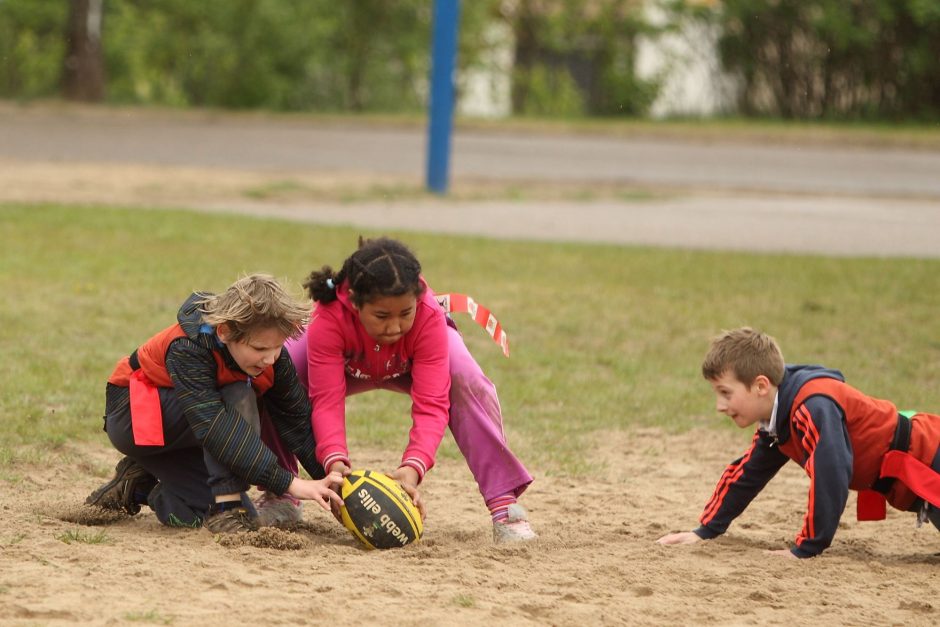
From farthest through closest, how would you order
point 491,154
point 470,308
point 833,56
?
point 833,56, point 491,154, point 470,308

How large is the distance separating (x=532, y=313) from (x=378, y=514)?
4641mm

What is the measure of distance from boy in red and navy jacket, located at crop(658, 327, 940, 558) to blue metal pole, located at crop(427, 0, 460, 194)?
10.6 metres

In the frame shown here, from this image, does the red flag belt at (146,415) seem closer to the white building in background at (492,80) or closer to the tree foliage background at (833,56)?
the tree foliage background at (833,56)

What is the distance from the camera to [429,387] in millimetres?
5027

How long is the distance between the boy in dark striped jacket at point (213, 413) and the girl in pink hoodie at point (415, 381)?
14cm

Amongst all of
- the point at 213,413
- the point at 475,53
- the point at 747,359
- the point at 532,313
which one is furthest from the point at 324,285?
the point at 475,53

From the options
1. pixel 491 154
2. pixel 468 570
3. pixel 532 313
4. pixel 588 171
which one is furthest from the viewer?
pixel 491 154

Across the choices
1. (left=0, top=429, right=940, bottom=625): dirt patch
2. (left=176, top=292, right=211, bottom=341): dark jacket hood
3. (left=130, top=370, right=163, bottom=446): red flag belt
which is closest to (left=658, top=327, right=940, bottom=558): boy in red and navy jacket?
(left=0, top=429, right=940, bottom=625): dirt patch

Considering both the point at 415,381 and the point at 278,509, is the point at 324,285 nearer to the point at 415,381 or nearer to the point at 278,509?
the point at 415,381

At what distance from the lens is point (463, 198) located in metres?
15.3

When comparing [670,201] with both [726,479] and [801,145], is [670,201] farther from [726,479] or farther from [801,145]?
[726,479]

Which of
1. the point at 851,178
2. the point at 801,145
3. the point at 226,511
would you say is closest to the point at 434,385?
the point at 226,511

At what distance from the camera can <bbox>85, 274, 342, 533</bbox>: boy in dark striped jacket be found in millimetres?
4758

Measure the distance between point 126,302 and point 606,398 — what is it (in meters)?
3.47
